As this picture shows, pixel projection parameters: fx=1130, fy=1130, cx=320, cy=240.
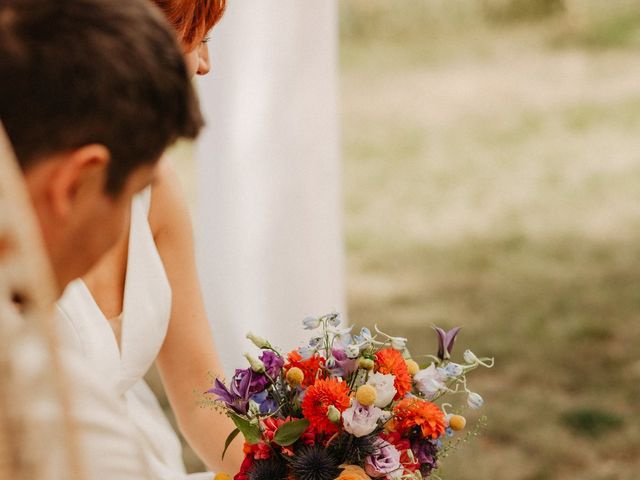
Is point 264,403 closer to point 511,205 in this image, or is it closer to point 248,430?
point 248,430

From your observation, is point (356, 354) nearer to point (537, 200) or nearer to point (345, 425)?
point (345, 425)

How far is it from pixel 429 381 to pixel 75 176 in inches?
26.8

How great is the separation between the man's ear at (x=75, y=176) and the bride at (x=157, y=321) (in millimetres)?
898

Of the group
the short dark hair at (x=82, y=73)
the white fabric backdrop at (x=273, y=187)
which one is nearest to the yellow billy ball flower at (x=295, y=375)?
the short dark hair at (x=82, y=73)

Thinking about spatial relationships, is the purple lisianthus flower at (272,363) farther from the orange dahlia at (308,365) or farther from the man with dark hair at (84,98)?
the man with dark hair at (84,98)

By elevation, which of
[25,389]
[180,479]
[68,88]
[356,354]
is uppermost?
[68,88]

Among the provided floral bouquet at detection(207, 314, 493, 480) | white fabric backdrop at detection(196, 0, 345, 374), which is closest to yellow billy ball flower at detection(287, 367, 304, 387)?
floral bouquet at detection(207, 314, 493, 480)

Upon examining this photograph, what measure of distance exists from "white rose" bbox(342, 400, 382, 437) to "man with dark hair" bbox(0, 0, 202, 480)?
0.41 meters

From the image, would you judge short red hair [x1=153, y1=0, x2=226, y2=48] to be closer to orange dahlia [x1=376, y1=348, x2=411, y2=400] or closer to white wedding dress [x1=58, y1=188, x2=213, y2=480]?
white wedding dress [x1=58, y1=188, x2=213, y2=480]

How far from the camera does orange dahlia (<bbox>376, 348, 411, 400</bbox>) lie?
4.71 feet

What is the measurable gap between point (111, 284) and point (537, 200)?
202 inches

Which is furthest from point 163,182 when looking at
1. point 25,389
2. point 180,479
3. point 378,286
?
point 378,286

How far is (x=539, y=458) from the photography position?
3930 millimetres

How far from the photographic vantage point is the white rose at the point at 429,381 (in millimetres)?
1461
